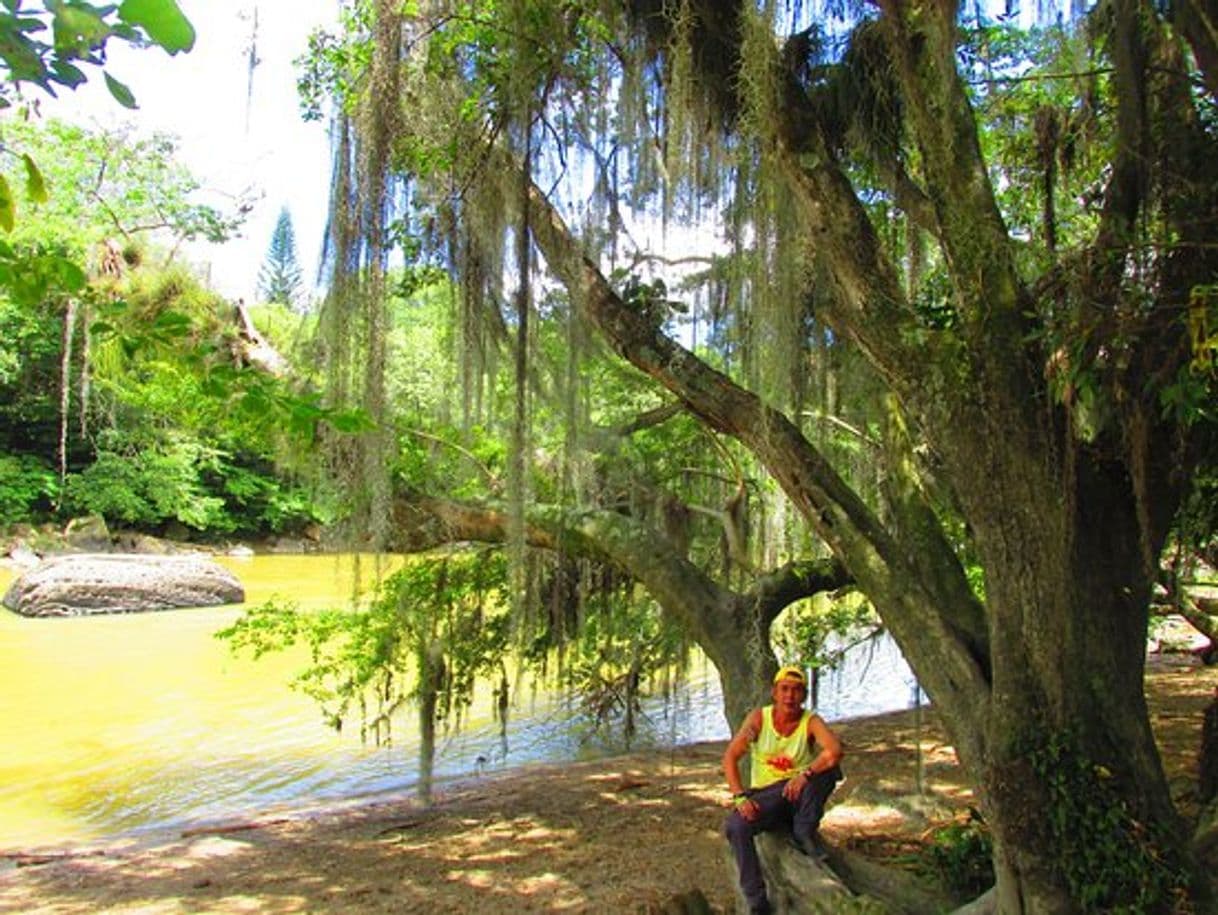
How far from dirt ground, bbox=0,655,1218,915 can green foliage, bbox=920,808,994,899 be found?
0.61 meters

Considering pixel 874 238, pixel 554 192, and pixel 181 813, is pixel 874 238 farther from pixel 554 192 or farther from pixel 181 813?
pixel 181 813

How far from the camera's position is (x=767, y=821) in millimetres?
4375

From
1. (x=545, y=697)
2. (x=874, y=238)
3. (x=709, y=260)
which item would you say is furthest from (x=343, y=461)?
(x=545, y=697)

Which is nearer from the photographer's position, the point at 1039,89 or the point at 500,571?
the point at 1039,89

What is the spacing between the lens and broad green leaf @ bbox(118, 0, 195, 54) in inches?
43.9

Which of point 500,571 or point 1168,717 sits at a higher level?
point 500,571

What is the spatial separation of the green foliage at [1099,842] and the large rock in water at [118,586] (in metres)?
18.2

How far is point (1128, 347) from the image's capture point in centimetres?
344

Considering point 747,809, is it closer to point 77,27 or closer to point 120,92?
point 120,92

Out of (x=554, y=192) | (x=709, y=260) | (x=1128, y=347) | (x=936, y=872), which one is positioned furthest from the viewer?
(x=709, y=260)

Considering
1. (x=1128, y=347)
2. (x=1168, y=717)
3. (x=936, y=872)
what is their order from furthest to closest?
(x=1168, y=717)
(x=936, y=872)
(x=1128, y=347)

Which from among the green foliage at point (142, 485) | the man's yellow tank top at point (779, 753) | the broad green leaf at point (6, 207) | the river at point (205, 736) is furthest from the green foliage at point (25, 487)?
the broad green leaf at point (6, 207)

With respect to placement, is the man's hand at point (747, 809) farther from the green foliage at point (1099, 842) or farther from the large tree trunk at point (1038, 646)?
the green foliage at point (1099, 842)

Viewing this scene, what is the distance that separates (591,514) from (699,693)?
22.8 ft
